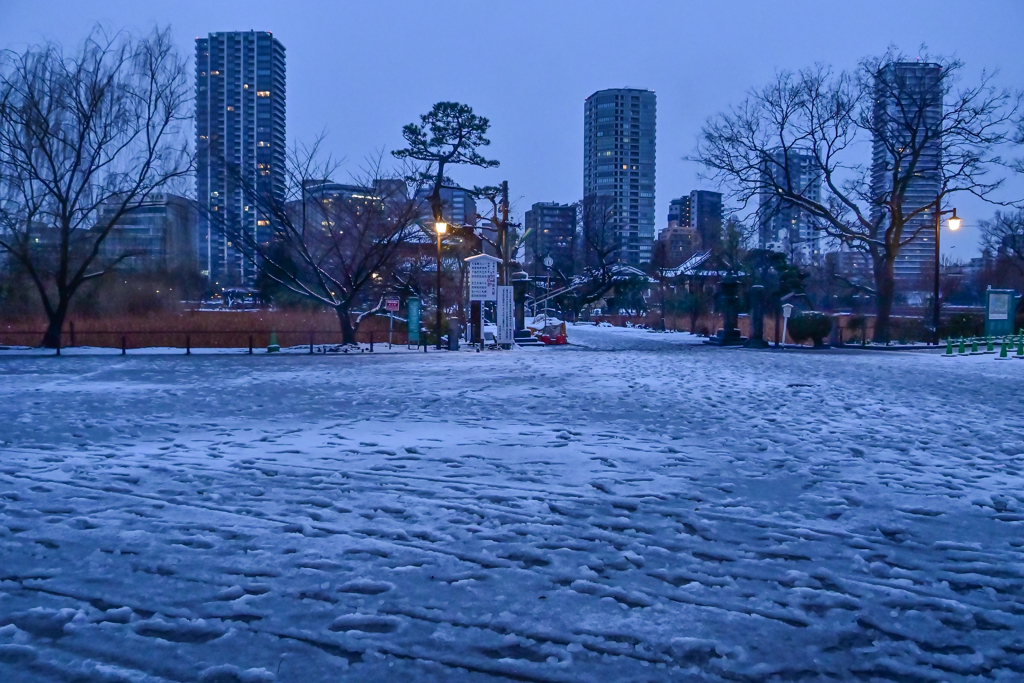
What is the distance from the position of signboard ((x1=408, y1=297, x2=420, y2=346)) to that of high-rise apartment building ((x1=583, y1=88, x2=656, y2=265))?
112 m

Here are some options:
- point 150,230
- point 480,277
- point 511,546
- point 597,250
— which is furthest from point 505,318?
point 511,546

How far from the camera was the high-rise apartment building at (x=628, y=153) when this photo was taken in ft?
462

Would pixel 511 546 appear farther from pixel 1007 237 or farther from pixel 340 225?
pixel 1007 237

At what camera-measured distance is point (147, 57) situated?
2848 centimetres

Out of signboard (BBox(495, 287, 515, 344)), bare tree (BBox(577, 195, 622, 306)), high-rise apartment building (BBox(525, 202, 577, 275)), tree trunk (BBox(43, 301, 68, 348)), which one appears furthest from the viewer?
high-rise apartment building (BBox(525, 202, 577, 275))

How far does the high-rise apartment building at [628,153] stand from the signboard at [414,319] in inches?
4409

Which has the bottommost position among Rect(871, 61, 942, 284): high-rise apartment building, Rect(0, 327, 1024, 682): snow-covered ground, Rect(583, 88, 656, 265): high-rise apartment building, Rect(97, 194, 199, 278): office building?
Rect(0, 327, 1024, 682): snow-covered ground

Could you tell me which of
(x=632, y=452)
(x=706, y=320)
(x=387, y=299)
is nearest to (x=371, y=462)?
(x=632, y=452)

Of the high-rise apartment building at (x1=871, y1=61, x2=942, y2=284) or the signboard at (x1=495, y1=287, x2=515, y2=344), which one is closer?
the signboard at (x1=495, y1=287, x2=515, y2=344)

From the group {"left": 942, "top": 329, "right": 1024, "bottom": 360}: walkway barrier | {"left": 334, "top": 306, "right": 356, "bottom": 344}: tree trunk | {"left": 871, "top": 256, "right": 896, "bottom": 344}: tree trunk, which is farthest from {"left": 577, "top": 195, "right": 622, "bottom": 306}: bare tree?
{"left": 334, "top": 306, "right": 356, "bottom": 344}: tree trunk

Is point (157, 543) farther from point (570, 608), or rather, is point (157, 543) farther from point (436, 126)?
point (436, 126)

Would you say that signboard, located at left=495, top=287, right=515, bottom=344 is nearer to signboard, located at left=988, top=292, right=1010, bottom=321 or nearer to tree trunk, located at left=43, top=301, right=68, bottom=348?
tree trunk, located at left=43, top=301, right=68, bottom=348

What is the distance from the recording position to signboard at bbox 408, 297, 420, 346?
29188 millimetres

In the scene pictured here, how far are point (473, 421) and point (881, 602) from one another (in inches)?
258
